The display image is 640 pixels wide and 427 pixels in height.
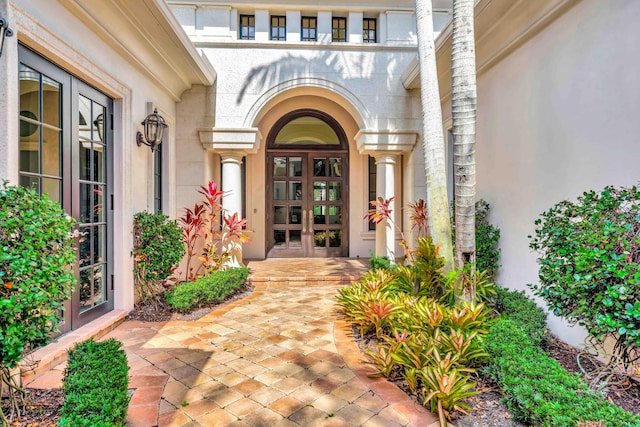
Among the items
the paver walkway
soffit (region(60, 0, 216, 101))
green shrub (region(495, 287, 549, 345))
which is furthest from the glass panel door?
green shrub (region(495, 287, 549, 345))

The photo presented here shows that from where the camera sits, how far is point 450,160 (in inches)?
257

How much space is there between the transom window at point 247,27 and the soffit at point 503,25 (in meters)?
3.82

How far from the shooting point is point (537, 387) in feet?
7.22

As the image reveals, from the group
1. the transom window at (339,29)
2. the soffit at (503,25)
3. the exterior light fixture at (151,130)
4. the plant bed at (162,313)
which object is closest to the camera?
Result: the soffit at (503,25)

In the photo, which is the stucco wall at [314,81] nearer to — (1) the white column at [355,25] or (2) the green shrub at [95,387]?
(1) the white column at [355,25]

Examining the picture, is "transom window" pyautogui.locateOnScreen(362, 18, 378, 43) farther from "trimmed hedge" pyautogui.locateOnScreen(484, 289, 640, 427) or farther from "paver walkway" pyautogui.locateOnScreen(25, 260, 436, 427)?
"trimmed hedge" pyautogui.locateOnScreen(484, 289, 640, 427)

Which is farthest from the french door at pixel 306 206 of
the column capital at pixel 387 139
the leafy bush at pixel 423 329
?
the leafy bush at pixel 423 329

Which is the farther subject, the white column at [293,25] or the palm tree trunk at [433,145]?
the white column at [293,25]

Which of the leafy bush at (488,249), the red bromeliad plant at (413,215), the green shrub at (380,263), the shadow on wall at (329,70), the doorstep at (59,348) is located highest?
the shadow on wall at (329,70)

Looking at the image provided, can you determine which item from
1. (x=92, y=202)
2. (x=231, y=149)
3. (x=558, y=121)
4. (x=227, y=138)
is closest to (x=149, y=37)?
(x=227, y=138)

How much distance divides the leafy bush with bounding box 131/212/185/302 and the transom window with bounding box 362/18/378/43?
5.46 metres

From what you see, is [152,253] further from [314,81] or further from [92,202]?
[314,81]

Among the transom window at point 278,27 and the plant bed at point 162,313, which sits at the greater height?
the transom window at point 278,27

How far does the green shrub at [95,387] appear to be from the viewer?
6.02ft
